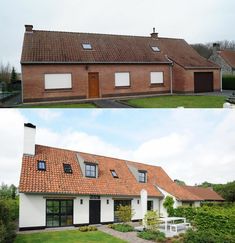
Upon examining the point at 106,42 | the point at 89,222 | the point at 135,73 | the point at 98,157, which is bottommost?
the point at 89,222

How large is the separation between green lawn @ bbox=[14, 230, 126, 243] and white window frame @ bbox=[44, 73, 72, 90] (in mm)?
12028

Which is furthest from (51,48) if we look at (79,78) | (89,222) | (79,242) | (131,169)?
(79,242)

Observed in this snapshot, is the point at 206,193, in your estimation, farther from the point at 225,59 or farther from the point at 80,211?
the point at 80,211

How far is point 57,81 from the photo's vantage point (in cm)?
2339

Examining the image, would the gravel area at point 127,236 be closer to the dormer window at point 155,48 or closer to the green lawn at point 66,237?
the green lawn at point 66,237

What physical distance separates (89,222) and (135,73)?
44.5 ft

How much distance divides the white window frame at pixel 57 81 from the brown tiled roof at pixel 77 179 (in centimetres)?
586

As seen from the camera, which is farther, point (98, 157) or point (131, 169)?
point (131, 169)

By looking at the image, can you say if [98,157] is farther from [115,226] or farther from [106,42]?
[106,42]

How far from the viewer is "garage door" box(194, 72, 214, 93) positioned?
93.4ft

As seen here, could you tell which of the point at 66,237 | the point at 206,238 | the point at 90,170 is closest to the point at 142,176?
the point at 90,170

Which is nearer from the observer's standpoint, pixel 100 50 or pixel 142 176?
pixel 142 176

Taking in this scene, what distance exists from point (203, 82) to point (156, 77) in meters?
4.61

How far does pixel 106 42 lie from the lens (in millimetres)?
27672
